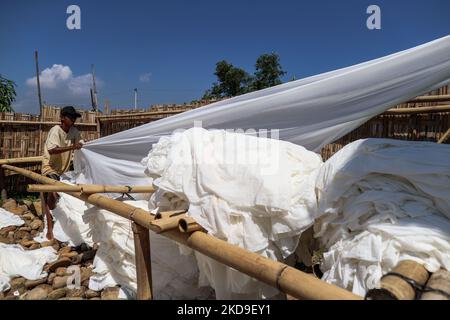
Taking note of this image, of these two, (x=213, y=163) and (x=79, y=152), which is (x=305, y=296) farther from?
(x=79, y=152)

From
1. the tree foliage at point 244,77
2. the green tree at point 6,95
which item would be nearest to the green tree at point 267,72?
the tree foliage at point 244,77

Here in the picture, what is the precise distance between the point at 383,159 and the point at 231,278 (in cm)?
95

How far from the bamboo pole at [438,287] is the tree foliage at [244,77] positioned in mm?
15544

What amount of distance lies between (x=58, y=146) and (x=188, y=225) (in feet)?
9.99

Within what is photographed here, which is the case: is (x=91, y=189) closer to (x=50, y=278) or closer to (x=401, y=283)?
(x=50, y=278)

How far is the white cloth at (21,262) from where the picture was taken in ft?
9.41

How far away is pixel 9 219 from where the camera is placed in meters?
4.32

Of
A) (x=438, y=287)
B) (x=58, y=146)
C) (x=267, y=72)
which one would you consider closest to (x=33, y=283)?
(x=58, y=146)

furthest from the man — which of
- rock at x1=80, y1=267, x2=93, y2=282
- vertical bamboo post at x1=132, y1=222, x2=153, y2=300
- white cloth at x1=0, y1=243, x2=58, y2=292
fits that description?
vertical bamboo post at x1=132, y1=222, x2=153, y2=300

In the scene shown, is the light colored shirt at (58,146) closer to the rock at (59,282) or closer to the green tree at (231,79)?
the rock at (59,282)

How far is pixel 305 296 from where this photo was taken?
3.23ft

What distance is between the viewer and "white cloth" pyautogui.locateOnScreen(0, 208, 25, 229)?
420cm

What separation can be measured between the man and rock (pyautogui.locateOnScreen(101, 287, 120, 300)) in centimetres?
176

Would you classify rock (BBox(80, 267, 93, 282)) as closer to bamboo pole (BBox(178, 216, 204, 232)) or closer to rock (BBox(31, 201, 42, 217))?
bamboo pole (BBox(178, 216, 204, 232))
